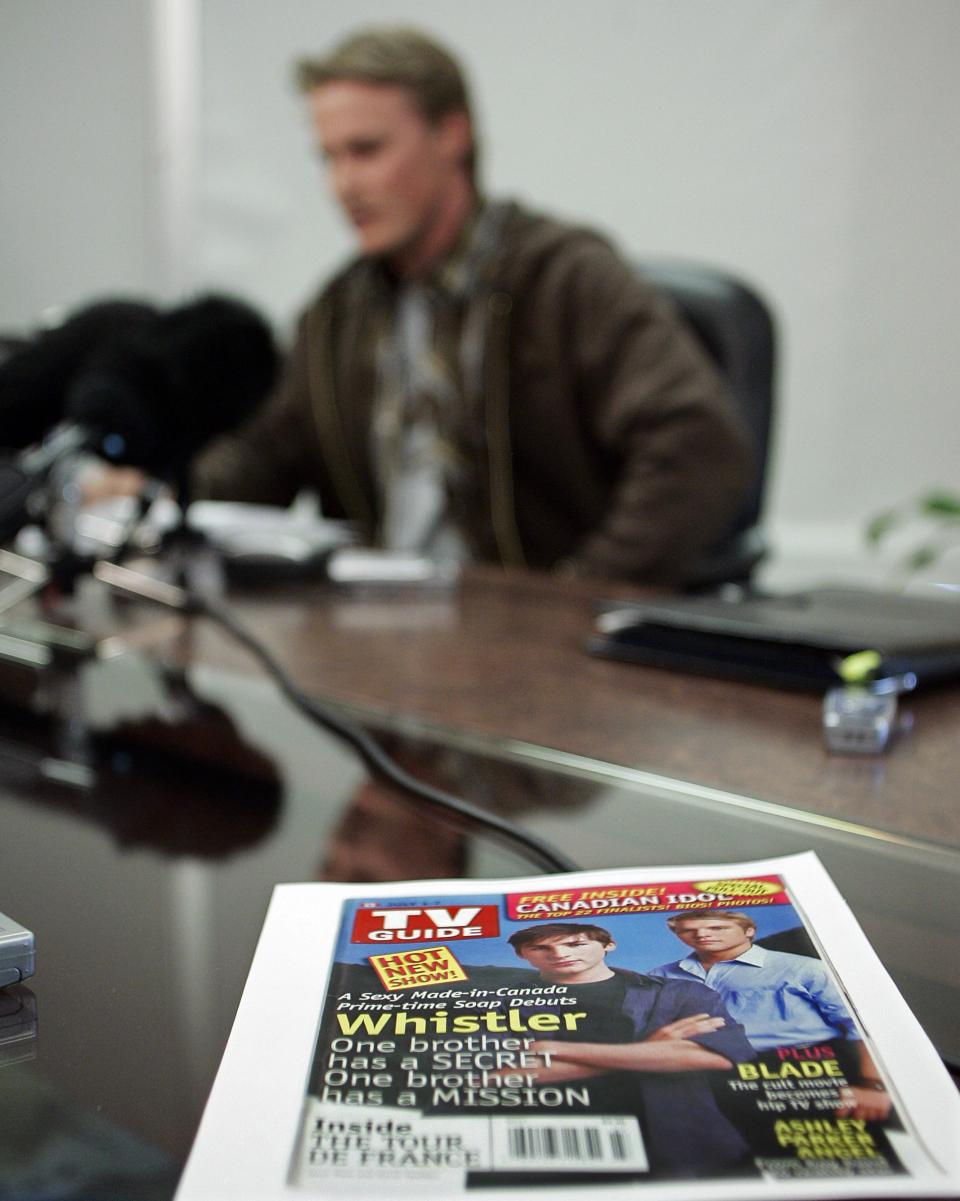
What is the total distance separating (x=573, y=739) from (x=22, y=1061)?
37 centimetres

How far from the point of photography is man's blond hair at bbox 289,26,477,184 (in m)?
1.92

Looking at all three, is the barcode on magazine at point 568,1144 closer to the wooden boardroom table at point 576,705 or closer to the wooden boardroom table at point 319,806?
the wooden boardroom table at point 319,806

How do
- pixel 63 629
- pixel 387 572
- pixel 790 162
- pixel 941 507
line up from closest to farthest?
pixel 63 629 < pixel 387 572 < pixel 941 507 < pixel 790 162

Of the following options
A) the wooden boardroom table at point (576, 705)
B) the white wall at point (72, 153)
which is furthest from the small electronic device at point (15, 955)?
the white wall at point (72, 153)

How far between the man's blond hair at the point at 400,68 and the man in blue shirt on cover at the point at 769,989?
6.02ft

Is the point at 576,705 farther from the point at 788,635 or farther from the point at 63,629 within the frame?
the point at 63,629

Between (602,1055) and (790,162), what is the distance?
2694mm

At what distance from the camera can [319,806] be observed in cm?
55

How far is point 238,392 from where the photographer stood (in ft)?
3.34

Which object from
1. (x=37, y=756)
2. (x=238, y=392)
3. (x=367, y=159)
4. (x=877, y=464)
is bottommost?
(x=877, y=464)

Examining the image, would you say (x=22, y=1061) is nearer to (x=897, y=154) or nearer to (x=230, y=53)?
(x=897, y=154)

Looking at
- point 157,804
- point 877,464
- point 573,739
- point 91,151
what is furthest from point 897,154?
point 157,804

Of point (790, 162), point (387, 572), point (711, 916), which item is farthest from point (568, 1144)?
point (790, 162)

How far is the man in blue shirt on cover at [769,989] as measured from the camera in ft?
1.00
